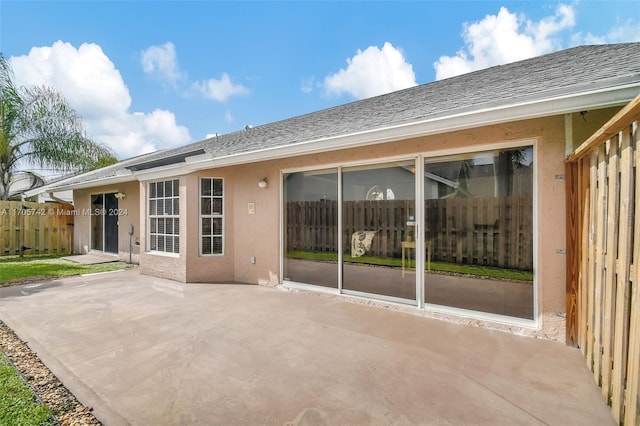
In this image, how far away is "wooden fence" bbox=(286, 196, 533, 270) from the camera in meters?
4.82

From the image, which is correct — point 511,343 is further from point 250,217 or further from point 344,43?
point 344,43

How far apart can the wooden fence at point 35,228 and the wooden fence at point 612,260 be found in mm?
17603

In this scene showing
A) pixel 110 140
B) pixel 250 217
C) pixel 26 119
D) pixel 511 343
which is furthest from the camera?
pixel 110 140

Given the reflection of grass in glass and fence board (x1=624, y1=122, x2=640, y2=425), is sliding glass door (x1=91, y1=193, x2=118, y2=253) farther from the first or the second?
fence board (x1=624, y1=122, x2=640, y2=425)

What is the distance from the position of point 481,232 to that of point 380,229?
1.89 metres

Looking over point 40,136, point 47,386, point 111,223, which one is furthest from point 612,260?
point 40,136

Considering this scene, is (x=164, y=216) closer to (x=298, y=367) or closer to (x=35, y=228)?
(x=298, y=367)

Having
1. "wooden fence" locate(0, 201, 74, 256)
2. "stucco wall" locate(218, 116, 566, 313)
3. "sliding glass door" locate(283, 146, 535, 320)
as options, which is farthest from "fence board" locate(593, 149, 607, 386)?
"wooden fence" locate(0, 201, 74, 256)

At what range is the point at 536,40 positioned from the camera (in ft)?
31.5

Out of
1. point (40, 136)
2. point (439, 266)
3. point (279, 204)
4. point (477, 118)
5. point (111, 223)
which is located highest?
point (40, 136)

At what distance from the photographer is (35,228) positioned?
1326cm

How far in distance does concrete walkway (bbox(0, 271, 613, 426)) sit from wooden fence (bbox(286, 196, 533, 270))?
1.32 meters

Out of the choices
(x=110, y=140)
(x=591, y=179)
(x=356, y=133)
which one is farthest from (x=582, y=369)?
(x=110, y=140)

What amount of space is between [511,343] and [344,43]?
1252cm
